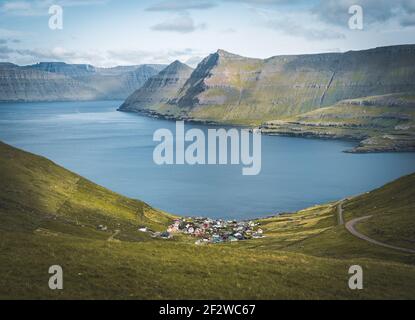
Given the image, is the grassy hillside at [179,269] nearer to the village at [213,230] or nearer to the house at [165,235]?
the house at [165,235]

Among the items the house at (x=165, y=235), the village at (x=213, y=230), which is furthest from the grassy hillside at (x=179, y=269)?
the village at (x=213, y=230)

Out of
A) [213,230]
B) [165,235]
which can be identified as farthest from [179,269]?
[213,230]

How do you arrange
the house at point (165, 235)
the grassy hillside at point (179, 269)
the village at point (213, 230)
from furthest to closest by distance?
the village at point (213, 230) → the house at point (165, 235) → the grassy hillside at point (179, 269)

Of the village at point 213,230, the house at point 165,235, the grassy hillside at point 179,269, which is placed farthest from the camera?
the village at point 213,230

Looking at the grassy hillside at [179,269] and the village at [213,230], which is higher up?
the grassy hillside at [179,269]

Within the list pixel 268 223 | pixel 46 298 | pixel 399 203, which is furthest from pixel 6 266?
pixel 268 223

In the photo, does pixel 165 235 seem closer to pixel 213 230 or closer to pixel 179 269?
pixel 213 230

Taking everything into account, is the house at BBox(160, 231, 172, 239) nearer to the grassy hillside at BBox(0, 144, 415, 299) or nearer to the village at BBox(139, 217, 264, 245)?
the village at BBox(139, 217, 264, 245)

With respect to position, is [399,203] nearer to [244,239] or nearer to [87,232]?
[244,239]

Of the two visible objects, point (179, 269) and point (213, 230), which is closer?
point (179, 269)
